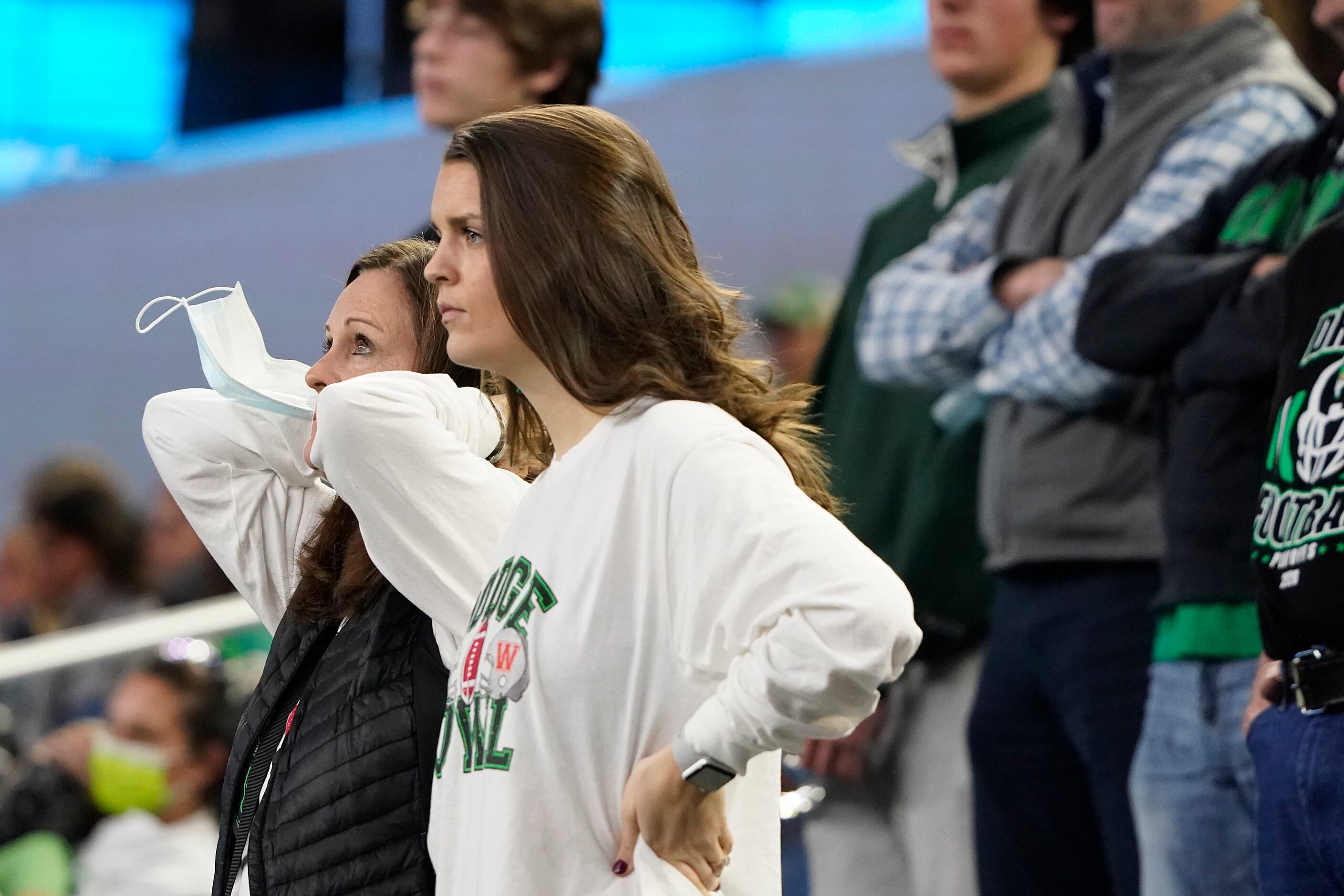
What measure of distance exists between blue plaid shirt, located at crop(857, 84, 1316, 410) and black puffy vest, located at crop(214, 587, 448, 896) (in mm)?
1214

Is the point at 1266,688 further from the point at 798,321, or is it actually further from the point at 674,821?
the point at 798,321

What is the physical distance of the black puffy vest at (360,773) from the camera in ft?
5.80

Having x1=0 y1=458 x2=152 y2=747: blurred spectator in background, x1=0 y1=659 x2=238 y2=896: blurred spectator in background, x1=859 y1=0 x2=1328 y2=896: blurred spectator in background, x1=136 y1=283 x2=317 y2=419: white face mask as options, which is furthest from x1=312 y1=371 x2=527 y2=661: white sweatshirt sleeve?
x1=0 y1=458 x2=152 y2=747: blurred spectator in background

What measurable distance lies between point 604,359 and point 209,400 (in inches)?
26.9

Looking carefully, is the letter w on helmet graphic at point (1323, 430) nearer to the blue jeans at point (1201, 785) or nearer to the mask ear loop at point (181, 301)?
the blue jeans at point (1201, 785)

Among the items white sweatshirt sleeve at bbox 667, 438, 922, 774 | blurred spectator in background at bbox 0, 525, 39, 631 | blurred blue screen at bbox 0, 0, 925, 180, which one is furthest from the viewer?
blurred blue screen at bbox 0, 0, 925, 180

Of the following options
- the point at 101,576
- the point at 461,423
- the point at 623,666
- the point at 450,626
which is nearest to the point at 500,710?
the point at 623,666

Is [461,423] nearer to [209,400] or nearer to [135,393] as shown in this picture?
[209,400]

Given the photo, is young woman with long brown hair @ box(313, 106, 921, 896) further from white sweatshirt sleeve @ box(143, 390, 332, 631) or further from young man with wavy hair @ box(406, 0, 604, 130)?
young man with wavy hair @ box(406, 0, 604, 130)

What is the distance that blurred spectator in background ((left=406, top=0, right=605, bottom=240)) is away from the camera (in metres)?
2.97

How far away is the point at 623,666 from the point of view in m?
1.54

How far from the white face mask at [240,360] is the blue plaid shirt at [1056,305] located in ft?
3.86

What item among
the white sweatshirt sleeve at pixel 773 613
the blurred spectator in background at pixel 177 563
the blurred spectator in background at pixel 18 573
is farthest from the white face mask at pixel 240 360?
the blurred spectator in background at pixel 18 573

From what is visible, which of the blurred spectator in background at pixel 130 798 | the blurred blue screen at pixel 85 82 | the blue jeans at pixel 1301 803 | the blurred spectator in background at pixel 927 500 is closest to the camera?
the blue jeans at pixel 1301 803
